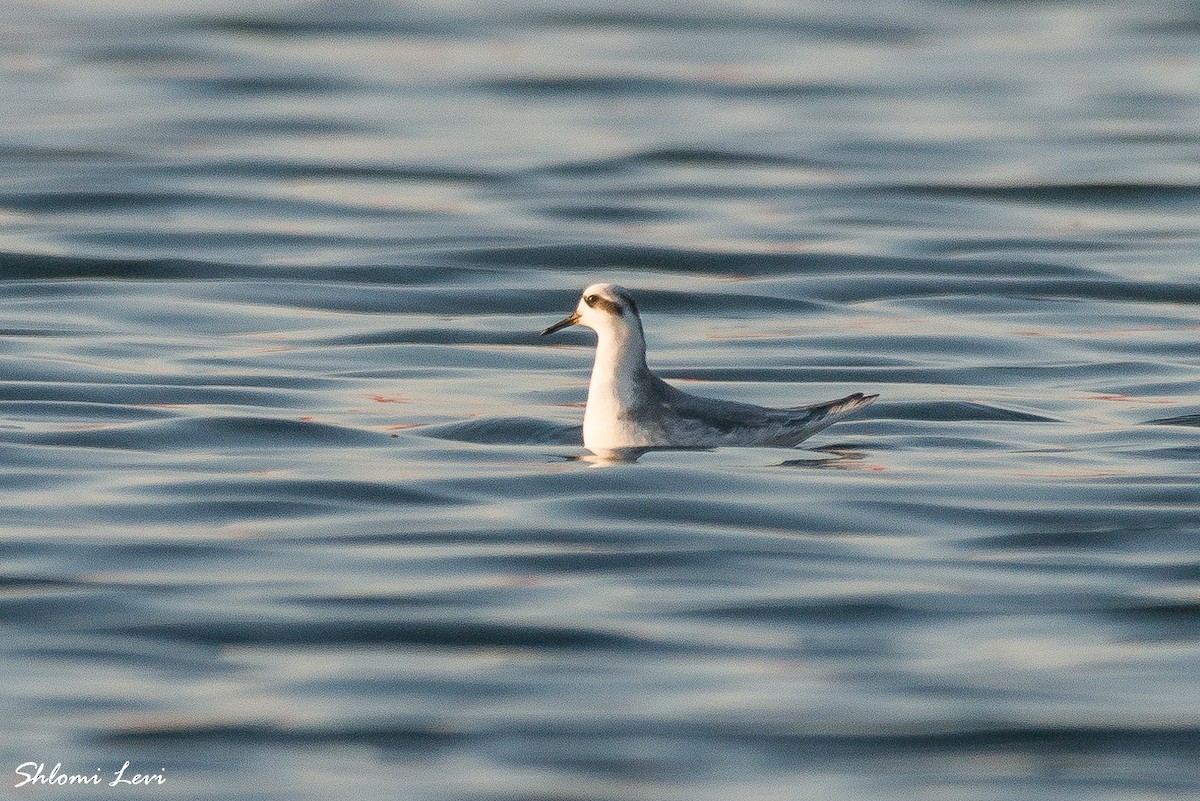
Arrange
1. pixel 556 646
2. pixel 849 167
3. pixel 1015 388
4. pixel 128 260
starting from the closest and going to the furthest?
1. pixel 556 646
2. pixel 1015 388
3. pixel 128 260
4. pixel 849 167

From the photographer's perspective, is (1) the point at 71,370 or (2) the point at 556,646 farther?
(1) the point at 71,370

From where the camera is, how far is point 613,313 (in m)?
14.2

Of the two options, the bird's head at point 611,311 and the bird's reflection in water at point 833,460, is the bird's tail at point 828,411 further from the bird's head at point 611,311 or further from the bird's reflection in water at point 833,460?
the bird's head at point 611,311

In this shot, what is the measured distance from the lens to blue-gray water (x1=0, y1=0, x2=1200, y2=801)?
9.33 metres

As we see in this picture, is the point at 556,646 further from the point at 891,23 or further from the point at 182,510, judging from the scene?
the point at 891,23

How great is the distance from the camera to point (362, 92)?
3133 cm

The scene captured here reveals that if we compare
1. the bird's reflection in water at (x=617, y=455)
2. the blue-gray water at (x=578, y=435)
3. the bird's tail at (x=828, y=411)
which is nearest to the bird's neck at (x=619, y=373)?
the bird's reflection in water at (x=617, y=455)

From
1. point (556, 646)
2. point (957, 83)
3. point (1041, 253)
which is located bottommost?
point (556, 646)

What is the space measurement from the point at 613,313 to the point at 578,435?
1.00 metres

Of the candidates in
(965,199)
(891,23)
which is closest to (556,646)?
(965,199)

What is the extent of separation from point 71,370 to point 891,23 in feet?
73.6

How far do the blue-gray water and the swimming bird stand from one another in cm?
21
